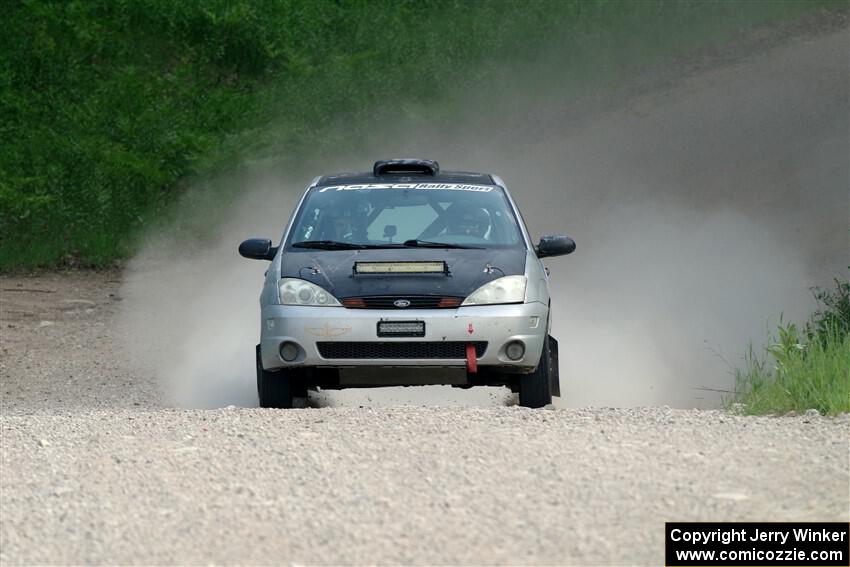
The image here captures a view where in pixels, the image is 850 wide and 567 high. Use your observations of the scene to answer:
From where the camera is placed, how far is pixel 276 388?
1037 centimetres

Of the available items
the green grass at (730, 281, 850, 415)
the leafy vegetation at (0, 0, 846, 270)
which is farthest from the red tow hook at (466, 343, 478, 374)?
the leafy vegetation at (0, 0, 846, 270)

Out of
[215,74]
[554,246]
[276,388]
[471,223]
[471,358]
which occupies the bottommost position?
[276,388]

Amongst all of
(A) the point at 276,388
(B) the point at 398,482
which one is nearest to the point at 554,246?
(A) the point at 276,388

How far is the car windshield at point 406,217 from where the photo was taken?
36.0 ft

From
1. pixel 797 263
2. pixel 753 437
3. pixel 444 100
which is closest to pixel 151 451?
pixel 753 437

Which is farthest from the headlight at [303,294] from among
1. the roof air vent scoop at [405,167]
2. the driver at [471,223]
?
the roof air vent scoop at [405,167]

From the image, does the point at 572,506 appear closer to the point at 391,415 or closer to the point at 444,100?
the point at 391,415

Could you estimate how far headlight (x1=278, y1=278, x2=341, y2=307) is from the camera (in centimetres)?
1003

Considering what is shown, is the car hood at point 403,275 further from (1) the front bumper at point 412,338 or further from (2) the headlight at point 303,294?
(1) the front bumper at point 412,338

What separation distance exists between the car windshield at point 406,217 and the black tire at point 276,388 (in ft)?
3.37

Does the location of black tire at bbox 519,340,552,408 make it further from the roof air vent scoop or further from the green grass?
the roof air vent scoop

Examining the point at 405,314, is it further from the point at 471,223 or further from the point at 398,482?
the point at 398,482

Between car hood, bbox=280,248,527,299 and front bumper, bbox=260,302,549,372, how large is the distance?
15cm

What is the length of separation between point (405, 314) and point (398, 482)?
9.45ft
